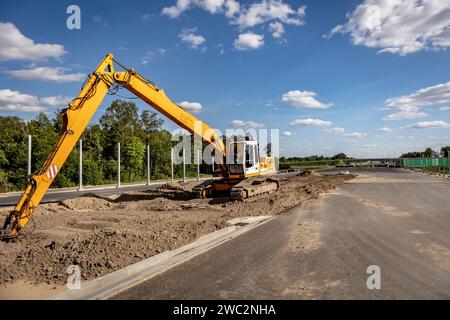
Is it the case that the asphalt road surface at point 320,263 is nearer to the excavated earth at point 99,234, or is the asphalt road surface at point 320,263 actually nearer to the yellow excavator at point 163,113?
the excavated earth at point 99,234

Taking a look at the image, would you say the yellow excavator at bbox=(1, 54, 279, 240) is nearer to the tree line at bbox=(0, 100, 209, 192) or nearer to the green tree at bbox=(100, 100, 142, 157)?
the tree line at bbox=(0, 100, 209, 192)

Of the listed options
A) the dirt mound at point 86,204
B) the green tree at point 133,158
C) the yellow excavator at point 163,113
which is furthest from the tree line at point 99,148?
the yellow excavator at point 163,113

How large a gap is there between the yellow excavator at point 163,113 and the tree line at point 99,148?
17.3 meters

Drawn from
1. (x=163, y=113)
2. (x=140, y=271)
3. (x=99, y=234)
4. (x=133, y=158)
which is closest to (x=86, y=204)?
(x=163, y=113)

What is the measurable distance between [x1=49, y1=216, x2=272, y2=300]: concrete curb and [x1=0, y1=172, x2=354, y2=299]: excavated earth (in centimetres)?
30

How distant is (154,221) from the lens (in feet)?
39.8

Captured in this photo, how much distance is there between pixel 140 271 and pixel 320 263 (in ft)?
11.4

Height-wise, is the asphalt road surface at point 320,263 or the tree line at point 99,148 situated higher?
the tree line at point 99,148

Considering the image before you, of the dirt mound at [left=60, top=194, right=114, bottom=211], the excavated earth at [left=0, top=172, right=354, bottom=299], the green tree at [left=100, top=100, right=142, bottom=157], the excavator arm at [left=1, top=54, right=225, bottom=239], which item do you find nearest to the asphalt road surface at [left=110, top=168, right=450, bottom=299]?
the excavated earth at [left=0, top=172, right=354, bottom=299]

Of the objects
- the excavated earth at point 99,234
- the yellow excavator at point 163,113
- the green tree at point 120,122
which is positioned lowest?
the excavated earth at point 99,234

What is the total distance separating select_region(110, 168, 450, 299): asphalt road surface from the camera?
5691mm

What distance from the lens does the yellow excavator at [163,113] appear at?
9.40 metres
